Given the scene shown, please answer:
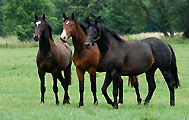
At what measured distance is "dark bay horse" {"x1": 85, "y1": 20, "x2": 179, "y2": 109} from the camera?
952 centimetres

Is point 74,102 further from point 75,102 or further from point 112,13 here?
point 112,13

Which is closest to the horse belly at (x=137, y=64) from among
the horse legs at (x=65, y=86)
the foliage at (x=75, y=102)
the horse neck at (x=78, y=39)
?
the foliage at (x=75, y=102)

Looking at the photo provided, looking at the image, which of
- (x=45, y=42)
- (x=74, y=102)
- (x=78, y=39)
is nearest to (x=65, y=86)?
(x=74, y=102)

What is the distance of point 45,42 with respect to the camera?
36.0ft

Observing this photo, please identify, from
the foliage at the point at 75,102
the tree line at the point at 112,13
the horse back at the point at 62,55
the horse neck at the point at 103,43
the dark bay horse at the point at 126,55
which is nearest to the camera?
the foliage at the point at 75,102

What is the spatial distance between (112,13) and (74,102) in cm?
7514

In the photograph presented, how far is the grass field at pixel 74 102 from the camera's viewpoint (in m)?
8.29

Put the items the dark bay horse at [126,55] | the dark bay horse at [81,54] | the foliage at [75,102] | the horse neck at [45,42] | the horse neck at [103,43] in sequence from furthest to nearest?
the horse neck at [45,42], the dark bay horse at [81,54], the horse neck at [103,43], the dark bay horse at [126,55], the foliage at [75,102]

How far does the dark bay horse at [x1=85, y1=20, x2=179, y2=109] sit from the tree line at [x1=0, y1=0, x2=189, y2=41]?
44891 mm

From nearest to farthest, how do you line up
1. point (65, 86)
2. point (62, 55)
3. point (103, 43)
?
point (103, 43) → point (62, 55) → point (65, 86)

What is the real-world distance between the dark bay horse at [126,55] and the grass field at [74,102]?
2.56 ft

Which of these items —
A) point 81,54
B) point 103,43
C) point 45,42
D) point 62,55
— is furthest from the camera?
point 62,55

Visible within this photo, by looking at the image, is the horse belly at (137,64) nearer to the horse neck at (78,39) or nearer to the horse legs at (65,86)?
the horse neck at (78,39)

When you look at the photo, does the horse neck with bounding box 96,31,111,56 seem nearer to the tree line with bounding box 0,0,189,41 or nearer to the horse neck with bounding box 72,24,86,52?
the horse neck with bounding box 72,24,86,52
